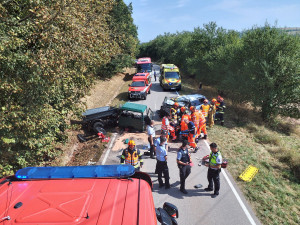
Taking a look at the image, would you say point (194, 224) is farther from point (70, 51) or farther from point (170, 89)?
point (170, 89)

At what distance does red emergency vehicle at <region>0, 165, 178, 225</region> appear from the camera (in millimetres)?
2518

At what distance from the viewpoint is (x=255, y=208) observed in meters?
6.21

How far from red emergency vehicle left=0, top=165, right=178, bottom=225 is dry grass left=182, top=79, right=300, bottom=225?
4.42 meters

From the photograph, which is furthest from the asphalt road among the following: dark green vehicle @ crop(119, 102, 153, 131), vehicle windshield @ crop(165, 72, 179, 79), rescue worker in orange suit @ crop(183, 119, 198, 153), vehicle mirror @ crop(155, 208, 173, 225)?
vehicle windshield @ crop(165, 72, 179, 79)

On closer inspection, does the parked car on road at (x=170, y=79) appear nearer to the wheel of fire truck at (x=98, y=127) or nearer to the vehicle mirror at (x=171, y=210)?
the wheel of fire truck at (x=98, y=127)

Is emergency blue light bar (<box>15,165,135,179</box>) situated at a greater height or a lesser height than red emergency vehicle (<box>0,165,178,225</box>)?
greater

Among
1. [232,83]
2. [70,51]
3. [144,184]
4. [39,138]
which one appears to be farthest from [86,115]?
[232,83]

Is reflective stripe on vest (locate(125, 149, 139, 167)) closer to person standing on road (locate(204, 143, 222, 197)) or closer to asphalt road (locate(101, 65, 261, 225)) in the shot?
asphalt road (locate(101, 65, 261, 225))

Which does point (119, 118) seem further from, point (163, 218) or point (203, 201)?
point (163, 218)

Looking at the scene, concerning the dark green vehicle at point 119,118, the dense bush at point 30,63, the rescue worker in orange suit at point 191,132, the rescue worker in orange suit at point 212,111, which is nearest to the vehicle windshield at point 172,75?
the rescue worker in orange suit at point 212,111

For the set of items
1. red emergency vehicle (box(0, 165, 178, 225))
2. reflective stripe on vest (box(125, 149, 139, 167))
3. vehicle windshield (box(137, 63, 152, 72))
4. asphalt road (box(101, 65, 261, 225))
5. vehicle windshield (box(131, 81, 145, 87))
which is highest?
vehicle windshield (box(137, 63, 152, 72))

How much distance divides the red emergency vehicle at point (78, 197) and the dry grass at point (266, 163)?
442 centimetres

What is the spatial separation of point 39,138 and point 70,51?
119 inches

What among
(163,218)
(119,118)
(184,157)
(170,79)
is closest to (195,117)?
(184,157)
